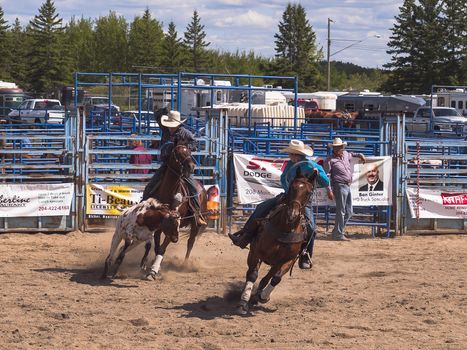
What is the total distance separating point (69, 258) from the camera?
1218cm

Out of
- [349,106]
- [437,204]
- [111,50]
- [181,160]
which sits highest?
[111,50]

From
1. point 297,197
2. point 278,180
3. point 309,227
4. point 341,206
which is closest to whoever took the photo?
point 297,197

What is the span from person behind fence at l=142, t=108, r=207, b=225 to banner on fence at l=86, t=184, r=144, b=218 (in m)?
3.31

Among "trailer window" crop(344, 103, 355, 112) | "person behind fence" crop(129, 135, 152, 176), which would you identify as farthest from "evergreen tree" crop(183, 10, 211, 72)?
"person behind fence" crop(129, 135, 152, 176)

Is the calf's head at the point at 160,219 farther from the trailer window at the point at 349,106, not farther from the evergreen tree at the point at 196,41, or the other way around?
the evergreen tree at the point at 196,41

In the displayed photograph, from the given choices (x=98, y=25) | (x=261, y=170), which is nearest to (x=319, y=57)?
(x=98, y=25)

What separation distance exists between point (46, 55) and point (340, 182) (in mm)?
53507

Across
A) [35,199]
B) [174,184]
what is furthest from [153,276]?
[35,199]

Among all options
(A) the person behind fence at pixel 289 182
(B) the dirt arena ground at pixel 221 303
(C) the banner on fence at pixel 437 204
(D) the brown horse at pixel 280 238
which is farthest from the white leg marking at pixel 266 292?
(C) the banner on fence at pixel 437 204

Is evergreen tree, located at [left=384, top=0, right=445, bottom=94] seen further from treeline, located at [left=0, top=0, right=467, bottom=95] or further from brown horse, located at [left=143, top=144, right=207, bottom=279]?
brown horse, located at [left=143, top=144, right=207, bottom=279]

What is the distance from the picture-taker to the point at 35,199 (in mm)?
14234

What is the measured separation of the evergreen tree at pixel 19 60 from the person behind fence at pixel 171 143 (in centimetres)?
5638

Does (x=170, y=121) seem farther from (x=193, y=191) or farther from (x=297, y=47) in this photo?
(x=297, y=47)

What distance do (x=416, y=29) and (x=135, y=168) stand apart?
54.8m
